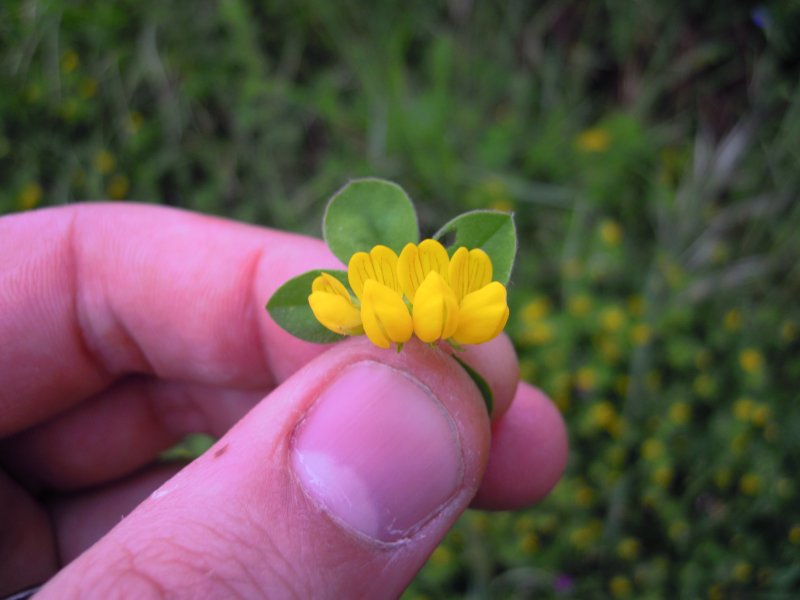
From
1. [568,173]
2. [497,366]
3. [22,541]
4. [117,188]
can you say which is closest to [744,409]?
[568,173]

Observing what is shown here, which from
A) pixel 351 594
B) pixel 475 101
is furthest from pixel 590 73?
pixel 351 594

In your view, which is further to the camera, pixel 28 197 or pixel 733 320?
pixel 28 197

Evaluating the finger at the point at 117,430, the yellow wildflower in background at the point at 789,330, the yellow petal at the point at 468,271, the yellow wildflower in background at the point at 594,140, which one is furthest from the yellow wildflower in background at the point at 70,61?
the yellow wildflower in background at the point at 789,330

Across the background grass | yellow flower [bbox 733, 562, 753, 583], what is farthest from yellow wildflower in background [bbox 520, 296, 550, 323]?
yellow flower [bbox 733, 562, 753, 583]

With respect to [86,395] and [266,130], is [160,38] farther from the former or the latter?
[86,395]

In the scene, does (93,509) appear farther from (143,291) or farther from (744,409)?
(744,409)

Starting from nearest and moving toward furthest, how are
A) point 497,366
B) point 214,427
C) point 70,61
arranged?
point 497,366 → point 214,427 → point 70,61
